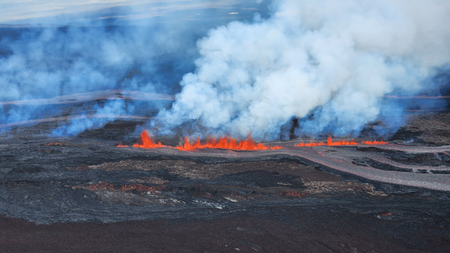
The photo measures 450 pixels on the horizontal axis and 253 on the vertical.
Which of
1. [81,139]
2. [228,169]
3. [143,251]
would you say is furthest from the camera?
[81,139]

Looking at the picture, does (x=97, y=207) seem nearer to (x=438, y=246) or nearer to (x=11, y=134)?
(x=438, y=246)

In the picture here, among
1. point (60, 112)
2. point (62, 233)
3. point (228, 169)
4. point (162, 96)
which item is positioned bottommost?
point (62, 233)

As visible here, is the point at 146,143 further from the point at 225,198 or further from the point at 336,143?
the point at 336,143

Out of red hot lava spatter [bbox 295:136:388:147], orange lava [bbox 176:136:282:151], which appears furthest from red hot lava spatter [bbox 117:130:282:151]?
red hot lava spatter [bbox 295:136:388:147]

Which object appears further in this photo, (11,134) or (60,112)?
(60,112)

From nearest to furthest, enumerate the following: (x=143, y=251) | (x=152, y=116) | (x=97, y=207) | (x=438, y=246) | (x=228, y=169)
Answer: (x=143, y=251), (x=438, y=246), (x=97, y=207), (x=228, y=169), (x=152, y=116)

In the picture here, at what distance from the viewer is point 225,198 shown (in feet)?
32.4

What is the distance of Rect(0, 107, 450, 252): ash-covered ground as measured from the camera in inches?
296

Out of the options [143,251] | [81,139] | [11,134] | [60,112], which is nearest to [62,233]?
[143,251]

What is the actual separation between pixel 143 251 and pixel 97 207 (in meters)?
3.06

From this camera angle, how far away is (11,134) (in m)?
18.2

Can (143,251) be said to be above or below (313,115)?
below

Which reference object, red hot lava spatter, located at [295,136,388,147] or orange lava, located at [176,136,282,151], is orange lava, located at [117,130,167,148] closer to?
orange lava, located at [176,136,282,151]

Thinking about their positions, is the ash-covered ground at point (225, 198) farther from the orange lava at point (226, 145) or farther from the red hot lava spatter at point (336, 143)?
the orange lava at point (226, 145)
